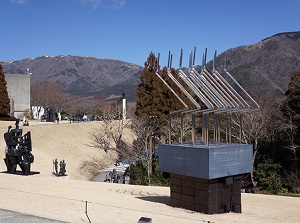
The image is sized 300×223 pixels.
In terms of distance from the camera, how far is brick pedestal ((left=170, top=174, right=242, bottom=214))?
1165cm

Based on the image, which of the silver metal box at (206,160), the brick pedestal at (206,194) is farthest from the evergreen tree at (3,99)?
the brick pedestal at (206,194)

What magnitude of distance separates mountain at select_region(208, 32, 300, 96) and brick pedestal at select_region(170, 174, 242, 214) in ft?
233

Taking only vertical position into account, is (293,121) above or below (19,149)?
above

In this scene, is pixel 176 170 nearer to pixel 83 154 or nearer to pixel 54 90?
pixel 83 154

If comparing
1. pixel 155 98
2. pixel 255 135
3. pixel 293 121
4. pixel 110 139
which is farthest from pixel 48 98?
pixel 293 121

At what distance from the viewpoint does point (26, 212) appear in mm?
10859

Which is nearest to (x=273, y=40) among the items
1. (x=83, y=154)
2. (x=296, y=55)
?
(x=296, y=55)

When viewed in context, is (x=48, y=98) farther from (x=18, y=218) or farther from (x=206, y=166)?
(x=206, y=166)

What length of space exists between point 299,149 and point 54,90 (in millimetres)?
71078

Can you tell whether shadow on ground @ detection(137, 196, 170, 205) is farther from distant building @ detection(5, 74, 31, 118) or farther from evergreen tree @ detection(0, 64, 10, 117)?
distant building @ detection(5, 74, 31, 118)

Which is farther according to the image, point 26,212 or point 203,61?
point 203,61

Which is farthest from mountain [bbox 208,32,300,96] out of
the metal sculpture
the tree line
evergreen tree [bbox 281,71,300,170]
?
the metal sculpture

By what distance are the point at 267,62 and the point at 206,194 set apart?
106m

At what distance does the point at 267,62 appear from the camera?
365ft
